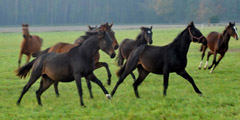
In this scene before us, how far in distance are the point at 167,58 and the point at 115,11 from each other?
8609 cm

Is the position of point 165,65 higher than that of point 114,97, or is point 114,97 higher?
point 165,65

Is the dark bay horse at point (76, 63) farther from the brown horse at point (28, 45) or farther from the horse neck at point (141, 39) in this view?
the brown horse at point (28, 45)

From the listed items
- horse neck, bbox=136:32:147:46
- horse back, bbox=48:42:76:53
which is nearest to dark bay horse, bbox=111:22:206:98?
horse back, bbox=48:42:76:53

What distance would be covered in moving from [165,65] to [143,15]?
3405 inches

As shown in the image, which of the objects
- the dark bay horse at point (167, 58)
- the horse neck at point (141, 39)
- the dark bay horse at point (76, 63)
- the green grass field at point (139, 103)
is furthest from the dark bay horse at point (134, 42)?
the dark bay horse at point (76, 63)

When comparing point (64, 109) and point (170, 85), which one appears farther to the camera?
point (170, 85)

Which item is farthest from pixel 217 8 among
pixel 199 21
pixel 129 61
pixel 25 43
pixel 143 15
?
pixel 129 61

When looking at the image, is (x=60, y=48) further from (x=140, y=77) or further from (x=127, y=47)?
(x=140, y=77)

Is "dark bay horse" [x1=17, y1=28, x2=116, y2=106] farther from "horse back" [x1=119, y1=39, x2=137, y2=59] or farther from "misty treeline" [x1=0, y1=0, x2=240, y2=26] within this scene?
"misty treeline" [x1=0, y1=0, x2=240, y2=26]

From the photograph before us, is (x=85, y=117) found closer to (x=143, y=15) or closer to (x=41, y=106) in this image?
(x=41, y=106)

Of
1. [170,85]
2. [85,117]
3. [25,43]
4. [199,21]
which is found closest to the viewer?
[85,117]

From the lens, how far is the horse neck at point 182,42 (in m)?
9.45

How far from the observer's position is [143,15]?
9494cm

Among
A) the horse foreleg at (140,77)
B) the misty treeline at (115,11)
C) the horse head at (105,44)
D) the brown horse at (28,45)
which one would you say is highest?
the horse head at (105,44)
